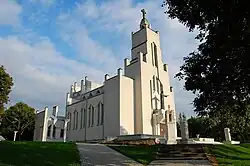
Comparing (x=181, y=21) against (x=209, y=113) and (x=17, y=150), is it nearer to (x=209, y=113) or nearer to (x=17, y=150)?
Answer: (x=209, y=113)

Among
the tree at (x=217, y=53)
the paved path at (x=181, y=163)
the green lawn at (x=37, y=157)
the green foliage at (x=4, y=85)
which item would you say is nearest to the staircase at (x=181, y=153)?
the paved path at (x=181, y=163)

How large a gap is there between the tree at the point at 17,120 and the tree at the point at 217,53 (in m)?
51.0

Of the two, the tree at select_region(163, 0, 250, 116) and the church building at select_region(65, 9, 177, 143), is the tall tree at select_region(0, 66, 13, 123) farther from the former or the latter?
the tree at select_region(163, 0, 250, 116)

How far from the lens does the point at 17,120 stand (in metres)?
56.3

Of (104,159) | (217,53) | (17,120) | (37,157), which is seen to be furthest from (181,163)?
(17,120)

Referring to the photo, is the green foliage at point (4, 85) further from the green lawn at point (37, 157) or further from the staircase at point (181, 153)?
the staircase at point (181, 153)

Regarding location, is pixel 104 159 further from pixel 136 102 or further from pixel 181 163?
pixel 136 102

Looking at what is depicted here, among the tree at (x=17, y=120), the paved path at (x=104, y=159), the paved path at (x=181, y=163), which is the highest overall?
the tree at (x=17, y=120)

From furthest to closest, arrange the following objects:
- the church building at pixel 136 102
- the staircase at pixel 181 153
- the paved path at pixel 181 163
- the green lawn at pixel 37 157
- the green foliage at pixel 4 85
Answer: the church building at pixel 136 102
the green foliage at pixel 4 85
the staircase at pixel 181 153
the paved path at pixel 181 163
the green lawn at pixel 37 157

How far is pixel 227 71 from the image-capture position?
1127cm

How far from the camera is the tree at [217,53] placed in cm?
1006

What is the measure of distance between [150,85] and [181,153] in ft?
68.9

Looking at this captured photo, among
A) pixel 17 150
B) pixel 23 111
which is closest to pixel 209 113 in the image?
pixel 17 150

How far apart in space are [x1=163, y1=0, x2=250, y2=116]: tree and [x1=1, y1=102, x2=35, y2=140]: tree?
51025 millimetres
